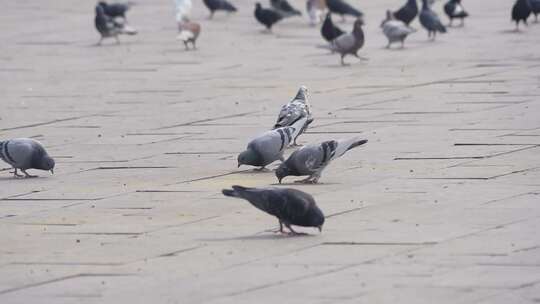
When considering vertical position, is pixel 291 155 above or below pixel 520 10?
above

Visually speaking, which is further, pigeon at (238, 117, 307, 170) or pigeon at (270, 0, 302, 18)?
pigeon at (270, 0, 302, 18)

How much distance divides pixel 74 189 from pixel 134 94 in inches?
255

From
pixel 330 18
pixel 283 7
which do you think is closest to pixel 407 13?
pixel 330 18

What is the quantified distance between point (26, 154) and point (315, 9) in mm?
14816

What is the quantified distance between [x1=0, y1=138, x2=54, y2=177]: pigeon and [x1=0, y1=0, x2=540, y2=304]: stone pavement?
148 millimetres

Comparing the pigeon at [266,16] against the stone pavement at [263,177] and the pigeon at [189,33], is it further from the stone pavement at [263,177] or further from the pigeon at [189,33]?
the pigeon at [189,33]

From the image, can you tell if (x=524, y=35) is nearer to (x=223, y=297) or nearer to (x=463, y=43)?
(x=463, y=43)

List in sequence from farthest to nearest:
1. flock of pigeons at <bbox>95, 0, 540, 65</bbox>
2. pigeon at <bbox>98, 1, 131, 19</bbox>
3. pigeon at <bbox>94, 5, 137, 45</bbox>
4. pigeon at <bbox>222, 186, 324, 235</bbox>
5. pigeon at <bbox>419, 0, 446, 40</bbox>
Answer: pigeon at <bbox>98, 1, 131, 19</bbox> → pigeon at <bbox>94, 5, 137, 45</bbox> → pigeon at <bbox>419, 0, 446, 40</bbox> → flock of pigeons at <bbox>95, 0, 540, 65</bbox> → pigeon at <bbox>222, 186, 324, 235</bbox>

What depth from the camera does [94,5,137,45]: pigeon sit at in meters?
24.6

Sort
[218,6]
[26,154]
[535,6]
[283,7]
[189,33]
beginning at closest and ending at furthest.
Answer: [26,154] → [189,33] → [535,6] → [283,7] → [218,6]

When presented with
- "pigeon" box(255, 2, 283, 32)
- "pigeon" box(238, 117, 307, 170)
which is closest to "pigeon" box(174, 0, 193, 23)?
"pigeon" box(255, 2, 283, 32)

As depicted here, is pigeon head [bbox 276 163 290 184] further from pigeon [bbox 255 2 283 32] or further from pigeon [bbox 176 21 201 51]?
pigeon [bbox 255 2 283 32]

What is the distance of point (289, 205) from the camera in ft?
31.1

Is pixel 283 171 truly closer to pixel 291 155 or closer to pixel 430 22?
pixel 291 155
